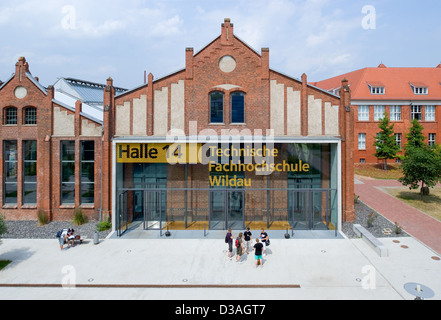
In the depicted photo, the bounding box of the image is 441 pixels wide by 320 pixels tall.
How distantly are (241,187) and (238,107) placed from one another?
17.3ft

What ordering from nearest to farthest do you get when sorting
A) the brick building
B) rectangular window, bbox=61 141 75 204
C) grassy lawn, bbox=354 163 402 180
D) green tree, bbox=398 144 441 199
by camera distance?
the brick building < rectangular window, bbox=61 141 75 204 < green tree, bbox=398 144 441 199 < grassy lawn, bbox=354 163 402 180

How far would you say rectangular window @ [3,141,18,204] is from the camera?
2055 cm

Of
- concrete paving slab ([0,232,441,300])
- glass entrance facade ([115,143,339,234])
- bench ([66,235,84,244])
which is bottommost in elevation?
concrete paving slab ([0,232,441,300])

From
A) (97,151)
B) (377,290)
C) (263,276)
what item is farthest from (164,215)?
(377,290)

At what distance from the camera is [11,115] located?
806 inches

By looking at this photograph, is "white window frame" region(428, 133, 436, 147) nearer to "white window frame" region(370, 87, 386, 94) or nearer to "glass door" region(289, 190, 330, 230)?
"white window frame" region(370, 87, 386, 94)

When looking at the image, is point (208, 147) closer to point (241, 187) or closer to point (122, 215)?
point (241, 187)

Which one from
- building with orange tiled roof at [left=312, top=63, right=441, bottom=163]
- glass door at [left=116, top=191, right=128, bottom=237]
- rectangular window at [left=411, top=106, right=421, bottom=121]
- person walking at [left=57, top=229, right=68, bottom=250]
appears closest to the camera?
person walking at [left=57, top=229, right=68, bottom=250]

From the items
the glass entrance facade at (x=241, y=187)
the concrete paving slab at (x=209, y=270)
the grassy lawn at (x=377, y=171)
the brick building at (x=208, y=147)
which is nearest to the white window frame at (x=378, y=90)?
the grassy lawn at (x=377, y=171)

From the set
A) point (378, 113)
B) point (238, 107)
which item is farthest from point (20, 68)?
point (378, 113)

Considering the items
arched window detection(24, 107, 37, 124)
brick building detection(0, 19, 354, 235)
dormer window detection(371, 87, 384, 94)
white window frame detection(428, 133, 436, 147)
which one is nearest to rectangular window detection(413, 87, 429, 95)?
dormer window detection(371, 87, 384, 94)

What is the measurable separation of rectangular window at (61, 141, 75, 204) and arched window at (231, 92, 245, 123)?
1099cm

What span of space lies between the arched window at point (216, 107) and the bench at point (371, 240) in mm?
10686

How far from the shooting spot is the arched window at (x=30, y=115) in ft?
66.8
